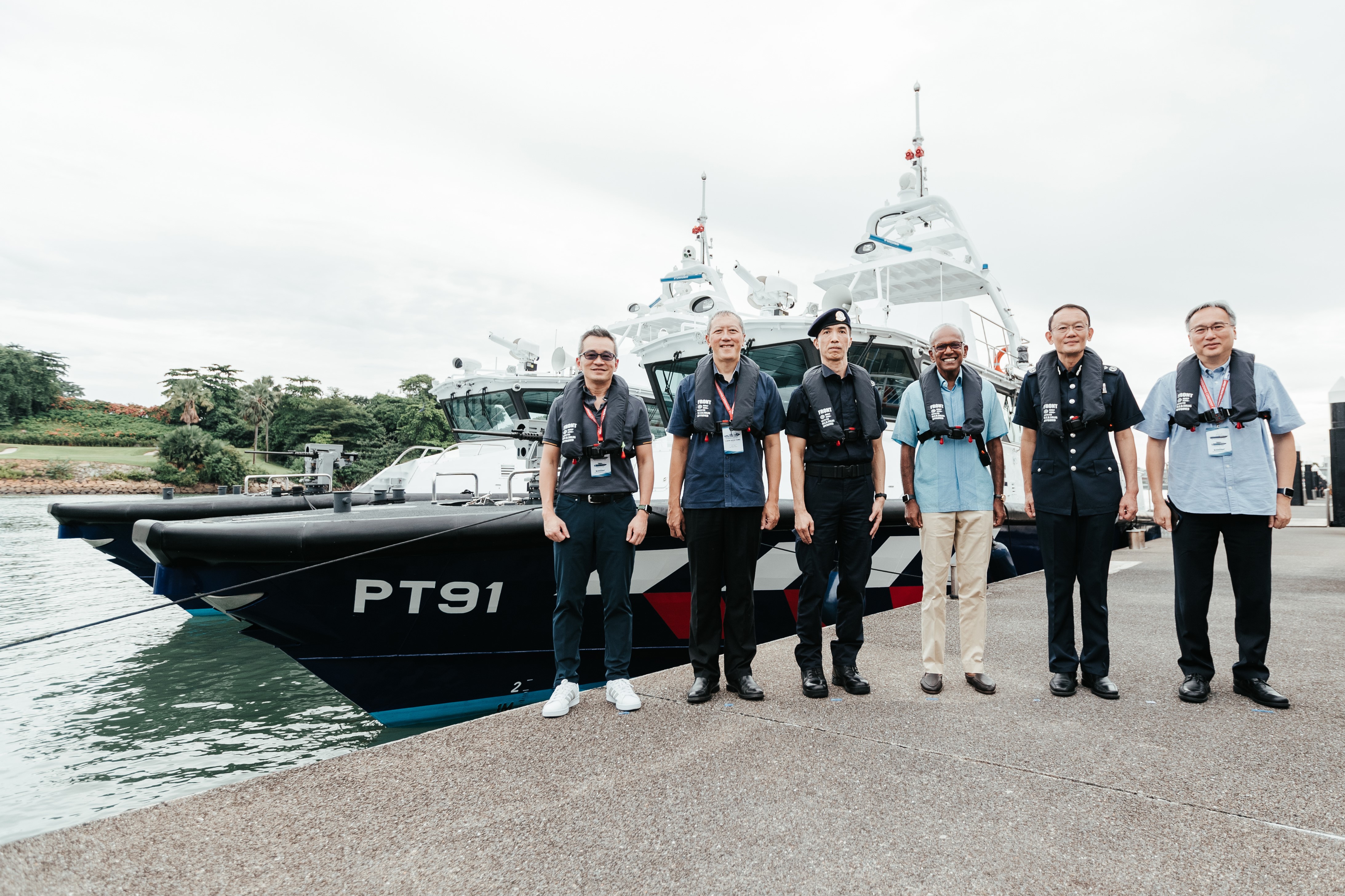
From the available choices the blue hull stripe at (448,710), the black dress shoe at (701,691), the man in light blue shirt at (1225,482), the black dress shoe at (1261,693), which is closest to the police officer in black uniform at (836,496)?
the black dress shoe at (701,691)

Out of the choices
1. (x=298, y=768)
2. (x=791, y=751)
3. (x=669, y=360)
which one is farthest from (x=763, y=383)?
(x=669, y=360)

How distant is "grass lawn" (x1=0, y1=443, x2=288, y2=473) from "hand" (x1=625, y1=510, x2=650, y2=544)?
5726 centimetres

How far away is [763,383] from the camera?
304cm

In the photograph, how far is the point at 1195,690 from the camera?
9.05 feet

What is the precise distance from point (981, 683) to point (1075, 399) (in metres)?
1.26

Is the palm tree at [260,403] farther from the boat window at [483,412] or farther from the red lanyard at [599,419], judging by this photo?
the red lanyard at [599,419]

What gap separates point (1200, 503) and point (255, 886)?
341 cm

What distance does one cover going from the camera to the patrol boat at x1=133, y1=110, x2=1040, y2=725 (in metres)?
3.98

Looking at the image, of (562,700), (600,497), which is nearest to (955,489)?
(600,497)

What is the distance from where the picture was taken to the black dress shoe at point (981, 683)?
288cm

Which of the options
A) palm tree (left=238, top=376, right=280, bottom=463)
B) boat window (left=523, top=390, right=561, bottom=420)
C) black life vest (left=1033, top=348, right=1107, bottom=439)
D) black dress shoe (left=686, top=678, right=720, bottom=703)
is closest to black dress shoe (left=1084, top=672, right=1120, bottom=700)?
black life vest (left=1033, top=348, right=1107, bottom=439)

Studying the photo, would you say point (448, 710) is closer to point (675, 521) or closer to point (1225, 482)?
point (675, 521)

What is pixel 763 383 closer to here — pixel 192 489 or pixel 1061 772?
pixel 1061 772

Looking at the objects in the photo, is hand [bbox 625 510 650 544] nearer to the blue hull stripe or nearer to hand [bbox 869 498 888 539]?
hand [bbox 869 498 888 539]
